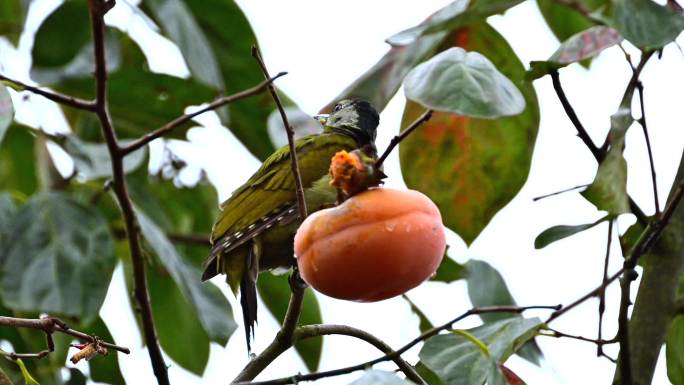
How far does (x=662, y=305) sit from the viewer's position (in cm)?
212

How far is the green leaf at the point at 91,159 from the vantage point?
2.80 metres

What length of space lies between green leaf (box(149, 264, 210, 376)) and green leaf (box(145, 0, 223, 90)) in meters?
0.78

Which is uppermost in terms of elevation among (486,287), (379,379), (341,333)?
(379,379)

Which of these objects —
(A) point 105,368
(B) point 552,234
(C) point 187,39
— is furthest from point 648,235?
(A) point 105,368

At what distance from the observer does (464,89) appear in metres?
1.70

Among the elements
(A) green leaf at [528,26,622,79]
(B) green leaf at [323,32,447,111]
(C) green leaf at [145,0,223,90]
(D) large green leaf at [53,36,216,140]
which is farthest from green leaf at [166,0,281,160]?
(A) green leaf at [528,26,622,79]

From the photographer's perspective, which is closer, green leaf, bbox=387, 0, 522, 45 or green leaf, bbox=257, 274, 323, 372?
green leaf, bbox=387, 0, 522, 45

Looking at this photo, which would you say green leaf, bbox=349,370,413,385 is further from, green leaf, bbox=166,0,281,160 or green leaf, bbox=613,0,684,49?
green leaf, bbox=166,0,281,160

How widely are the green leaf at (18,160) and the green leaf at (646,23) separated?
2.03m

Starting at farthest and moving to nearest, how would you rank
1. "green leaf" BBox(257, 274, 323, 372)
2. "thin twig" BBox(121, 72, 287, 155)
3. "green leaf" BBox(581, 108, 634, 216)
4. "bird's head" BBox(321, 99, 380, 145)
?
"bird's head" BBox(321, 99, 380, 145) < "green leaf" BBox(257, 274, 323, 372) < "green leaf" BBox(581, 108, 634, 216) < "thin twig" BBox(121, 72, 287, 155)

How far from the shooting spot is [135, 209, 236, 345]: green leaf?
96.2 inches

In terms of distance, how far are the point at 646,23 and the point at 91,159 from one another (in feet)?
4.84

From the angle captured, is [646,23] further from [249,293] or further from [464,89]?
[249,293]

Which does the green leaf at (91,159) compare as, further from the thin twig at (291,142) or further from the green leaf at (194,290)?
the thin twig at (291,142)
